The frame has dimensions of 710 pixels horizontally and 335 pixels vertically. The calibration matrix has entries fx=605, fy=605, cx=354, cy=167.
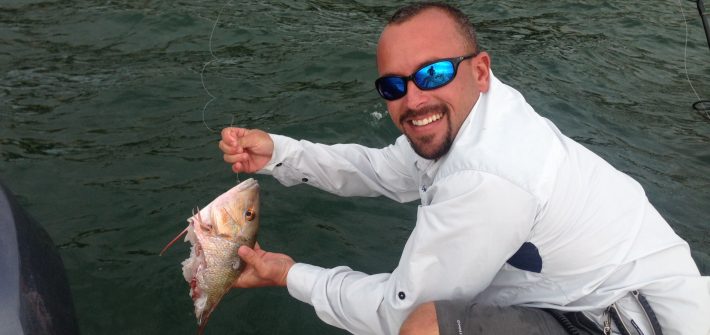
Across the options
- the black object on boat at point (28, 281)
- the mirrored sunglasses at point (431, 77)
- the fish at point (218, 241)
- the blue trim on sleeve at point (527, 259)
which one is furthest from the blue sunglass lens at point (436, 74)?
the black object on boat at point (28, 281)

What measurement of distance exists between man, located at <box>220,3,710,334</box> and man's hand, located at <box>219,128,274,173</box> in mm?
951

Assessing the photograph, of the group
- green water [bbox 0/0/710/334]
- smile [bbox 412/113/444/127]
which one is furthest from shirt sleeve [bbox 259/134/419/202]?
smile [bbox 412/113/444/127]

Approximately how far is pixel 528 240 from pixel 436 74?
0.91 meters

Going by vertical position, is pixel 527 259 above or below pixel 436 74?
below

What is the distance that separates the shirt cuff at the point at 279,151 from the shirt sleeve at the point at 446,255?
44.1 inches

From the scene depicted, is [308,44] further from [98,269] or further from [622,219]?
[622,219]

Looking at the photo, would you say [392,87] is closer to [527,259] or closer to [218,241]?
[527,259]

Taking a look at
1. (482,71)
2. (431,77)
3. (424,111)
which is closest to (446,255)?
(424,111)

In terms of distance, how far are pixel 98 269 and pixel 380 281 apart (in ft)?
7.78

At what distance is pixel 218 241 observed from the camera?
134 inches

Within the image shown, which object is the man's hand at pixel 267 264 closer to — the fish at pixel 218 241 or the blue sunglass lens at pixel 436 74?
the fish at pixel 218 241

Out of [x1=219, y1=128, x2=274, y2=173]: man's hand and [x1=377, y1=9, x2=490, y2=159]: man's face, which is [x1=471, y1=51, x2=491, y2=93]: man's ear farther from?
[x1=219, y1=128, x2=274, y2=173]: man's hand

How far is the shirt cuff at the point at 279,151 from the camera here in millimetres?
4012

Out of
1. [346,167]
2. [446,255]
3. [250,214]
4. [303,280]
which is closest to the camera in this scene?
[446,255]
